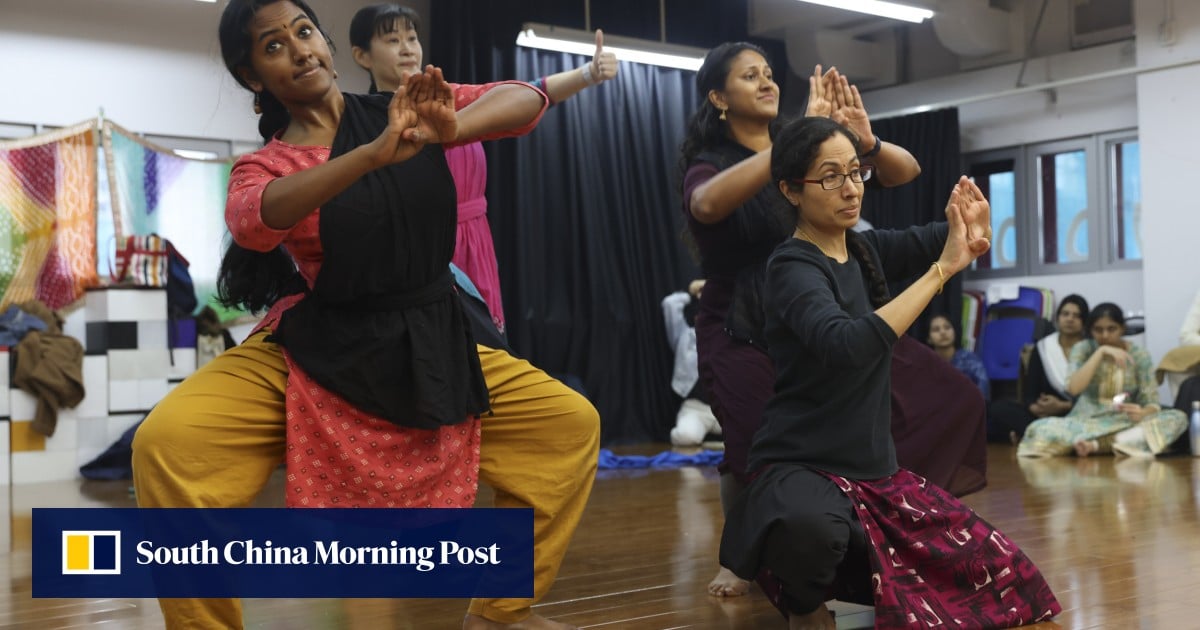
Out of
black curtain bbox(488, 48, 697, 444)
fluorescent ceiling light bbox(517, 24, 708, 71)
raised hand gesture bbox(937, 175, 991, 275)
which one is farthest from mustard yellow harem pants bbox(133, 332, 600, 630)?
black curtain bbox(488, 48, 697, 444)

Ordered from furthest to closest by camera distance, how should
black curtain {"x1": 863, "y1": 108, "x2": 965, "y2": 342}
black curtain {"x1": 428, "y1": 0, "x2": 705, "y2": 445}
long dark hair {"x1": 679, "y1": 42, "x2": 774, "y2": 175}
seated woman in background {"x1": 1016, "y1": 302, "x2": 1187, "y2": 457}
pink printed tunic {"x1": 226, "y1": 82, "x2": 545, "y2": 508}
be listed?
black curtain {"x1": 863, "y1": 108, "x2": 965, "y2": 342} → black curtain {"x1": 428, "y1": 0, "x2": 705, "y2": 445} → seated woman in background {"x1": 1016, "y1": 302, "x2": 1187, "y2": 457} → long dark hair {"x1": 679, "y1": 42, "x2": 774, "y2": 175} → pink printed tunic {"x1": 226, "y1": 82, "x2": 545, "y2": 508}

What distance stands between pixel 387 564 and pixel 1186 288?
7.12m

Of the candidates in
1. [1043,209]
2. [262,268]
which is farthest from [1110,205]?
[262,268]

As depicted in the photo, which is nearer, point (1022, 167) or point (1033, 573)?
point (1033, 573)

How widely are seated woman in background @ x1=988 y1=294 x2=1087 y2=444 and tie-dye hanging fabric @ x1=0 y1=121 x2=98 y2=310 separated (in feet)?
19.1

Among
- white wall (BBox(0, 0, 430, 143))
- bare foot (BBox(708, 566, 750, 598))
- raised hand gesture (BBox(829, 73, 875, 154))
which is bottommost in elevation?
bare foot (BBox(708, 566, 750, 598))

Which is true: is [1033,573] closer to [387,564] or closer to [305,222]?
[387,564]

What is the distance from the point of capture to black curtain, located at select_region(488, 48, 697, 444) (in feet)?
27.6

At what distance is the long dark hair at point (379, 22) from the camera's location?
10.8 ft

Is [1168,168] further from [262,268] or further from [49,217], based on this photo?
[262,268]

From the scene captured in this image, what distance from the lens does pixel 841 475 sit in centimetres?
235

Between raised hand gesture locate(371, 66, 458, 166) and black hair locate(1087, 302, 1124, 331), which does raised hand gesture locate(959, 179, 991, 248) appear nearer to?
raised hand gesture locate(371, 66, 458, 166)

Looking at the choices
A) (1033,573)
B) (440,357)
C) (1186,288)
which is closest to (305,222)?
(440,357)

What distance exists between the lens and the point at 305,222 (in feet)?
6.98
